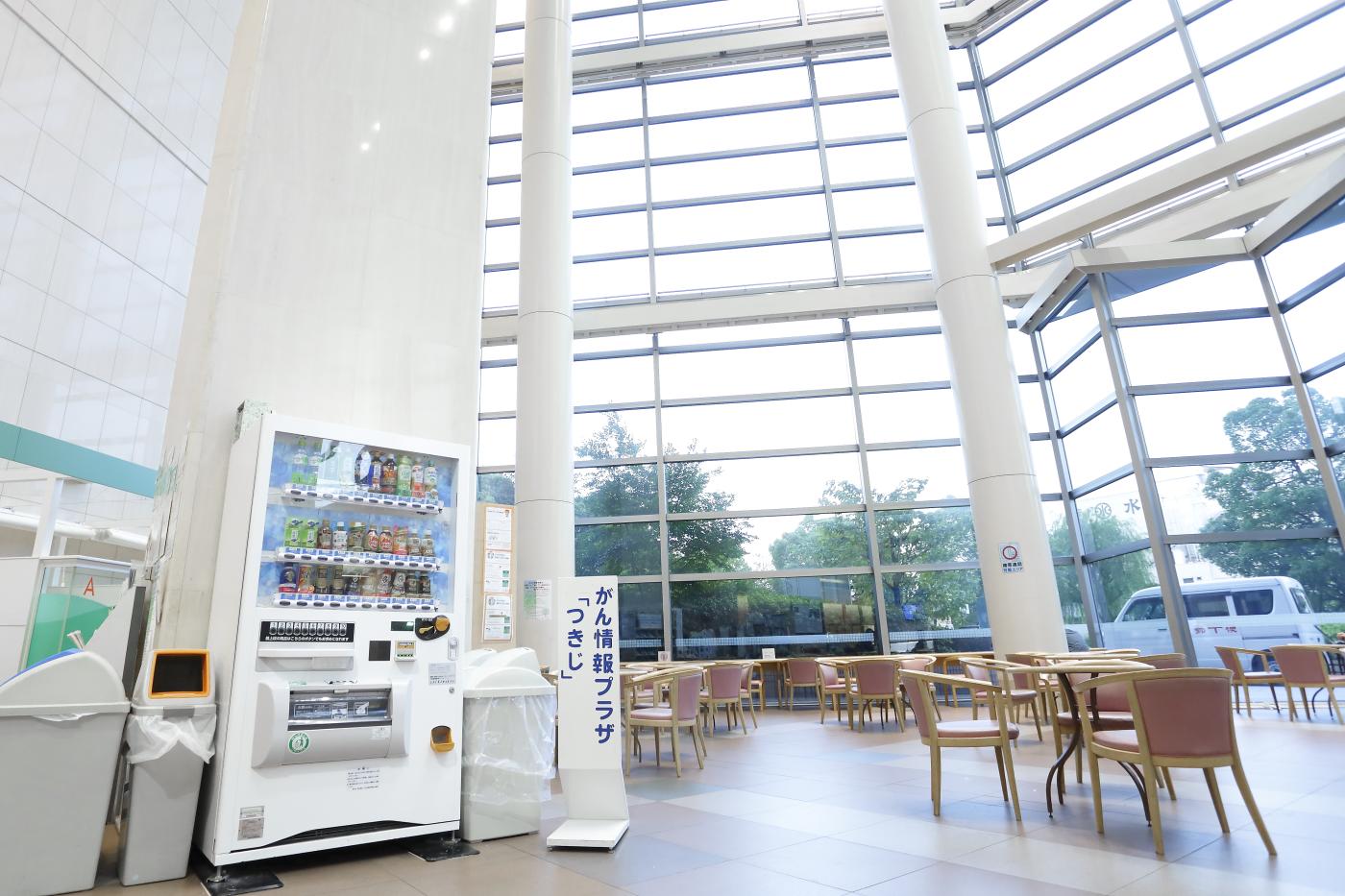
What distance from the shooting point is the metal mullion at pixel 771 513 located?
9906 millimetres

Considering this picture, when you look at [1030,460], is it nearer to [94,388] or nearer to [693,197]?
[693,197]

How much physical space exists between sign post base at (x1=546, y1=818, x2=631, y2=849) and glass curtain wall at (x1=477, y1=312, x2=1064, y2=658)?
6432 mm

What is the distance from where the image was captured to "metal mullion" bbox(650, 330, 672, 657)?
9.80 m

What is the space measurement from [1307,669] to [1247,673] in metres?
0.81

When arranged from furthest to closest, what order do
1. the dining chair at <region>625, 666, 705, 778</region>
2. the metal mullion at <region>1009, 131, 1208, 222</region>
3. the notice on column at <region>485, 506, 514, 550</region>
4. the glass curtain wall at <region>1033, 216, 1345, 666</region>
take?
the metal mullion at <region>1009, 131, 1208, 222</region>
the glass curtain wall at <region>1033, 216, 1345, 666</region>
the notice on column at <region>485, 506, 514, 550</region>
the dining chair at <region>625, 666, 705, 778</region>

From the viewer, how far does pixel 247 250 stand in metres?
3.78

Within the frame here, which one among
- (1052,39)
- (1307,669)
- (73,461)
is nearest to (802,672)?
(1307,669)

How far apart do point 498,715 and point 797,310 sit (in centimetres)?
810

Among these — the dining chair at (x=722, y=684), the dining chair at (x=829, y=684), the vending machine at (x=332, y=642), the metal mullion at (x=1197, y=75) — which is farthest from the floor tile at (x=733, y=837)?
the metal mullion at (x=1197, y=75)

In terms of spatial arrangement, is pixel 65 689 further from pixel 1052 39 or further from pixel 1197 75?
pixel 1052 39

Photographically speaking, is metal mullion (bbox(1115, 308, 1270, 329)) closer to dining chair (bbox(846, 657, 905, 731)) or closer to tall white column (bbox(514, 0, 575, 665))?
dining chair (bbox(846, 657, 905, 731))

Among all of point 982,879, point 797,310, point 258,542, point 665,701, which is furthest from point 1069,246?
point 258,542

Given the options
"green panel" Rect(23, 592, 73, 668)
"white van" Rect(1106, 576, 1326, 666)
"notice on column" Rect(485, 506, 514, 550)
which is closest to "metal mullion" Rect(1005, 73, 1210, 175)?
"white van" Rect(1106, 576, 1326, 666)

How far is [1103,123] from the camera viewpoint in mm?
9938
